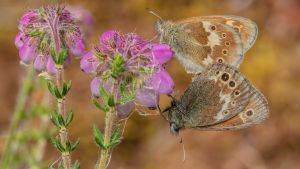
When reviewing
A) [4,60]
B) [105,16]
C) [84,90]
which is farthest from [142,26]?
[4,60]

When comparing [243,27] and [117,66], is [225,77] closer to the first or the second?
[117,66]

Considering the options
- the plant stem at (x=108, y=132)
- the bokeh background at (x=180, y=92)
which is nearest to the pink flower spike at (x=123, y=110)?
the plant stem at (x=108, y=132)

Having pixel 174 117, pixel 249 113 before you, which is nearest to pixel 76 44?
pixel 174 117

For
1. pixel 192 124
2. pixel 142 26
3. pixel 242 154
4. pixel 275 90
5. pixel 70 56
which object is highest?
pixel 70 56

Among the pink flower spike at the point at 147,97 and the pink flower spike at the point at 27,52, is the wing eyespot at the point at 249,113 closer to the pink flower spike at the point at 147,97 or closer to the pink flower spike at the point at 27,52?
the pink flower spike at the point at 147,97

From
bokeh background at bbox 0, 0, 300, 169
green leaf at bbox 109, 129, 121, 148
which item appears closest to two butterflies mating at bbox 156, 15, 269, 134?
green leaf at bbox 109, 129, 121, 148

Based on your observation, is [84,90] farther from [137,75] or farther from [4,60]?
[137,75]
